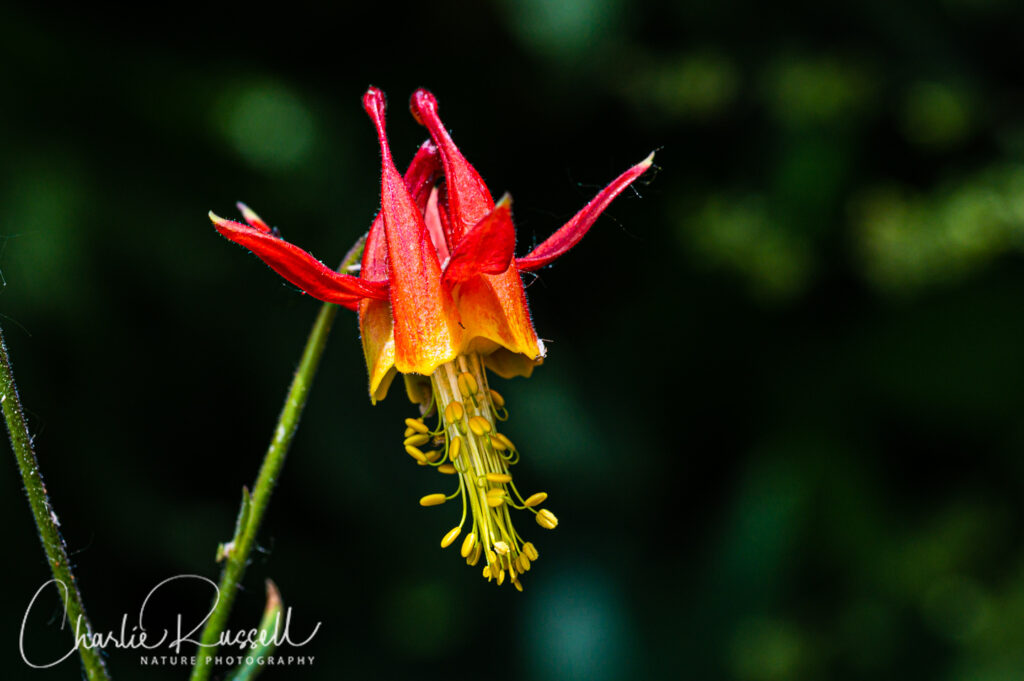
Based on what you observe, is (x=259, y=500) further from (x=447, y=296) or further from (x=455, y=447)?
(x=447, y=296)

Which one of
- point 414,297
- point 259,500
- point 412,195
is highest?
point 412,195

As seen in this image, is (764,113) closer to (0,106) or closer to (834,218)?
(834,218)

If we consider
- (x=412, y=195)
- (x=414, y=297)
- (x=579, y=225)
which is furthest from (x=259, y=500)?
(x=579, y=225)

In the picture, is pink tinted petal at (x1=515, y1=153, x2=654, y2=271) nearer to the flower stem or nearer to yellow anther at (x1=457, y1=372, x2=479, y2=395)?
yellow anther at (x1=457, y1=372, x2=479, y2=395)

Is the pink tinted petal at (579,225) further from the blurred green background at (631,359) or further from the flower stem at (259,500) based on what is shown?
the blurred green background at (631,359)

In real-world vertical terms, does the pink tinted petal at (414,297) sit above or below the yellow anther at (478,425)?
above

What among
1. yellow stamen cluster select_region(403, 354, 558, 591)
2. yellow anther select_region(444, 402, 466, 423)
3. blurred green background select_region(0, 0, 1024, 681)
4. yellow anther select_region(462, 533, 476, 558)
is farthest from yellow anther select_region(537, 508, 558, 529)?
blurred green background select_region(0, 0, 1024, 681)
